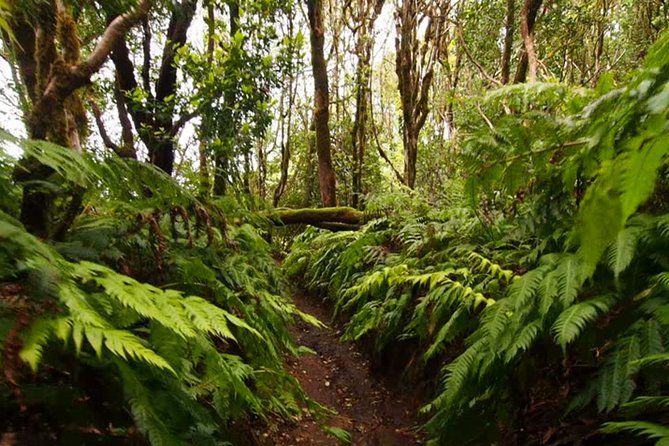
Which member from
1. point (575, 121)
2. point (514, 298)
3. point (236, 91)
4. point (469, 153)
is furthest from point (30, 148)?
point (236, 91)

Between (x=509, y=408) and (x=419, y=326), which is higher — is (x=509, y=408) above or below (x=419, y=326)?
below

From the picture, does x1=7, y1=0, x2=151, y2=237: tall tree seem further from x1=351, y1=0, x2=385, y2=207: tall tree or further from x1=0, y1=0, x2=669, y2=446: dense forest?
x1=351, y1=0, x2=385, y2=207: tall tree

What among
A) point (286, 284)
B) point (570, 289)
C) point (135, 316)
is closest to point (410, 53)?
point (286, 284)

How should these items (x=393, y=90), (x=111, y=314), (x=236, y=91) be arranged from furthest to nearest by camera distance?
(x=393, y=90), (x=236, y=91), (x=111, y=314)

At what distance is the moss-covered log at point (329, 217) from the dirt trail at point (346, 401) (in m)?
3.04

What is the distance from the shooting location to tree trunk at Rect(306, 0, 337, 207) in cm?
794

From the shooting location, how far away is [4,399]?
3.80 feet

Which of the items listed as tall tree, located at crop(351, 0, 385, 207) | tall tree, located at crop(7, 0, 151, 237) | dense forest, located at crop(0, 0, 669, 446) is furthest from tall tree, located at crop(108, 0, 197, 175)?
tall tree, located at crop(351, 0, 385, 207)

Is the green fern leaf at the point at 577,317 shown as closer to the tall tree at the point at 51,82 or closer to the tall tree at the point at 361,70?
the tall tree at the point at 51,82

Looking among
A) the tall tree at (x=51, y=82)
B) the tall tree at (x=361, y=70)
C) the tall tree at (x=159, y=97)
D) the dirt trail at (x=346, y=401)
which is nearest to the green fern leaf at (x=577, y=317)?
the dirt trail at (x=346, y=401)

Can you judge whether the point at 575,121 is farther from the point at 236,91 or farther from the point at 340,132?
the point at 340,132

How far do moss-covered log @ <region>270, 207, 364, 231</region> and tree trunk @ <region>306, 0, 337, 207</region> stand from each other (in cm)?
50

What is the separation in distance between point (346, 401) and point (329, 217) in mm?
4953

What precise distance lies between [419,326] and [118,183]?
8.47 feet
